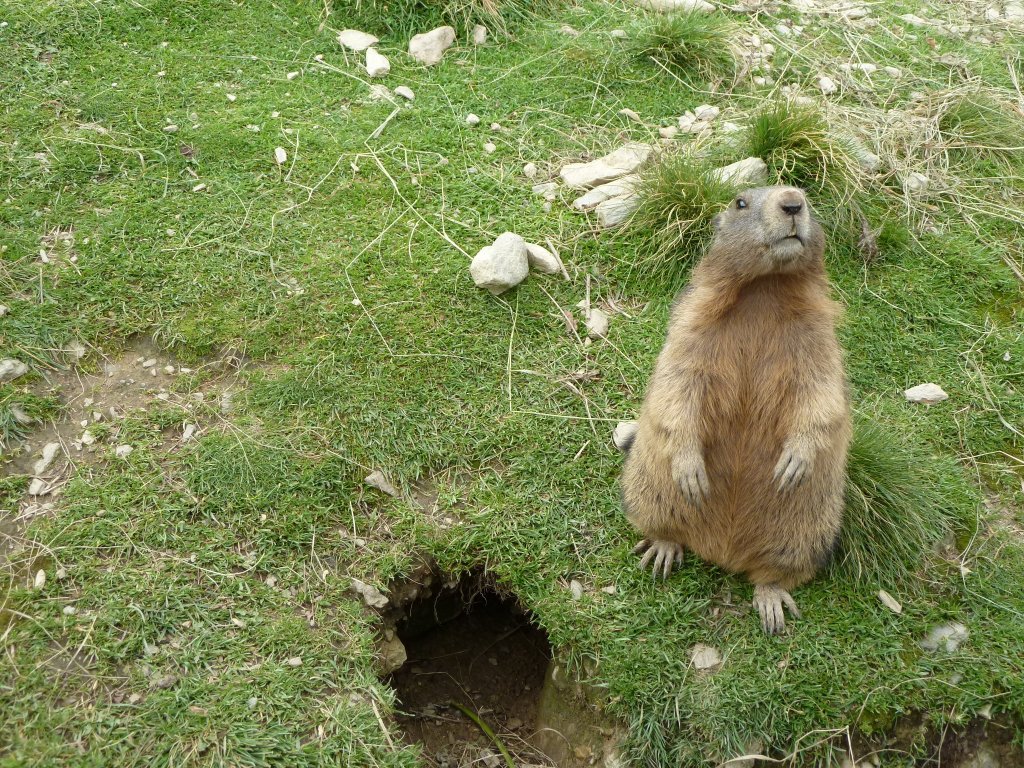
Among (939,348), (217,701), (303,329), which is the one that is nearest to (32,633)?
(217,701)

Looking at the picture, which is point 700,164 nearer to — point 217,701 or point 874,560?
point 874,560

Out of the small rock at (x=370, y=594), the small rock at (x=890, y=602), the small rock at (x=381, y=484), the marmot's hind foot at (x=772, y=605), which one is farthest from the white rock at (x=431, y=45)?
the small rock at (x=890, y=602)

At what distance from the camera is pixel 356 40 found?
681cm

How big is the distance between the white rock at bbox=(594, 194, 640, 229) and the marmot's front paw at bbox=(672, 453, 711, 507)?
2.24 metres

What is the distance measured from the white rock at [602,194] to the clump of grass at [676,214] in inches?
8.7

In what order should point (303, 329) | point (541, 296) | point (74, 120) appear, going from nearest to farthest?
point (303, 329) → point (541, 296) → point (74, 120)

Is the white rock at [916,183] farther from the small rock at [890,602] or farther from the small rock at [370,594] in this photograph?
the small rock at [370,594]

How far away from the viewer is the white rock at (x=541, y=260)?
5.57m

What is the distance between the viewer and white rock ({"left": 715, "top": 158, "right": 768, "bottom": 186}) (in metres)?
5.79

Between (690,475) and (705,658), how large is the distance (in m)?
0.87

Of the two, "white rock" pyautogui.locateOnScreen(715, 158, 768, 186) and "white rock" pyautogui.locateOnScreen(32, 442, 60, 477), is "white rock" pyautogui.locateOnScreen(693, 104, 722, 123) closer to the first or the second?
"white rock" pyautogui.locateOnScreen(715, 158, 768, 186)

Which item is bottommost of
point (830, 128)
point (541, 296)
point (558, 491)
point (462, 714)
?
point (462, 714)

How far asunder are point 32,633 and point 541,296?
320 centimetres

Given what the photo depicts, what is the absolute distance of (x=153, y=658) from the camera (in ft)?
12.7
